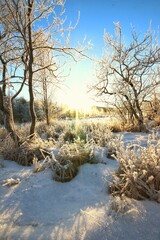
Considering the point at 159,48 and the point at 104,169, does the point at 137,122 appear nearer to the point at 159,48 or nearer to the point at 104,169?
the point at 159,48

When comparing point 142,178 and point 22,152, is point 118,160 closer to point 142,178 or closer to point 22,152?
point 142,178

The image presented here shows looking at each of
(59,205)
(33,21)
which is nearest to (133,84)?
(33,21)

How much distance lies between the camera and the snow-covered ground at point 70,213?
1980mm

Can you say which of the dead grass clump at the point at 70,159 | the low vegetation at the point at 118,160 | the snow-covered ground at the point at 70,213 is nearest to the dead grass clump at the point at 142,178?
the low vegetation at the point at 118,160

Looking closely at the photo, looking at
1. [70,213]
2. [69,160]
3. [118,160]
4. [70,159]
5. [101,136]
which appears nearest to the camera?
[70,213]

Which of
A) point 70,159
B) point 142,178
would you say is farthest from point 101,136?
point 142,178

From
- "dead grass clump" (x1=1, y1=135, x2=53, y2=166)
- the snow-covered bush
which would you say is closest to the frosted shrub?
the snow-covered bush

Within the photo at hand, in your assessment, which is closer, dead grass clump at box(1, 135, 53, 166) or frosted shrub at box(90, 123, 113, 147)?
dead grass clump at box(1, 135, 53, 166)

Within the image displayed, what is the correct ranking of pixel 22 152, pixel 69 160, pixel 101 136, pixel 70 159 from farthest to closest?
pixel 101 136 < pixel 22 152 < pixel 70 159 < pixel 69 160

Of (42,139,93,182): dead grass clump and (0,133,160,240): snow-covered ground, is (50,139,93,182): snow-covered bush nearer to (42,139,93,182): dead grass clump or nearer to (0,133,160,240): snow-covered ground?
(42,139,93,182): dead grass clump

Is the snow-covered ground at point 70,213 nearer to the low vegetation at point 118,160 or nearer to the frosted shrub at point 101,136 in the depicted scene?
the low vegetation at point 118,160

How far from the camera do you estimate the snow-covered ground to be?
6.50ft

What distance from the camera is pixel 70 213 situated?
2.40 meters

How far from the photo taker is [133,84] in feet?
28.0
